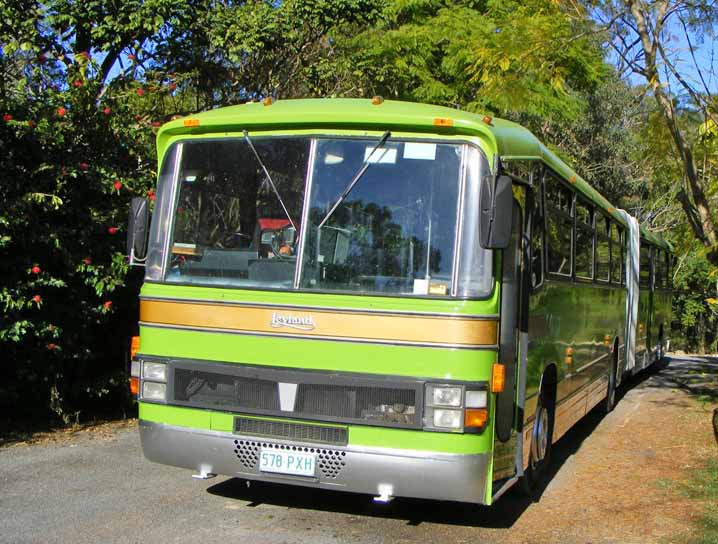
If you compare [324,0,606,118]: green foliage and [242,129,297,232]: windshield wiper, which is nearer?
[242,129,297,232]: windshield wiper

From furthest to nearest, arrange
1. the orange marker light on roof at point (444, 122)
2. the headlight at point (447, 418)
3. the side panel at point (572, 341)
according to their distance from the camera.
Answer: the side panel at point (572, 341), the orange marker light on roof at point (444, 122), the headlight at point (447, 418)

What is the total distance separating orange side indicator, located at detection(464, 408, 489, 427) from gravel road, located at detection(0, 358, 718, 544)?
1.04 metres

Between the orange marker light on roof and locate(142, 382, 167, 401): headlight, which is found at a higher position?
the orange marker light on roof

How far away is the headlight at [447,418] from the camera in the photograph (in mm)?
5707

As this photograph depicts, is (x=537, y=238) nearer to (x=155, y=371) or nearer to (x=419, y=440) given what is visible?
(x=419, y=440)

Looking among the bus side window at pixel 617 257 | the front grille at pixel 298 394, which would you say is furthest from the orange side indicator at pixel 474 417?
the bus side window at pixel 617 257

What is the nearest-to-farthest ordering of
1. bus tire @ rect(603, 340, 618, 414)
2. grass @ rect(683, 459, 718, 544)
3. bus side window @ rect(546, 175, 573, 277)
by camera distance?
grass @ rect(683, 459, 718, 544), bus side window @ rect(546, 175, 573, 277), bus tire @ rect(603, 340, 618, 414)

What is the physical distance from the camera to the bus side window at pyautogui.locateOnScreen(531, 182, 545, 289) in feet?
23.4

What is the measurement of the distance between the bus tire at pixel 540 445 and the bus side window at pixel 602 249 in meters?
3.01

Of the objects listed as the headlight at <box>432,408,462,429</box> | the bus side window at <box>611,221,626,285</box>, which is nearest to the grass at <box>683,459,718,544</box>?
the headlight at <box>432,408,462,429</box>

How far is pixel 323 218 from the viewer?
614 centimetres

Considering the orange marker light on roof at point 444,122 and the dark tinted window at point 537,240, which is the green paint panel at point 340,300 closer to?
the orange marker light on roof at point 444,122

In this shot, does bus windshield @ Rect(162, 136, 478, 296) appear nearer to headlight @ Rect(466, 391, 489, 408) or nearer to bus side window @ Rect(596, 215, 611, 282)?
headlight @ Rect(466, 391, 489, 408)

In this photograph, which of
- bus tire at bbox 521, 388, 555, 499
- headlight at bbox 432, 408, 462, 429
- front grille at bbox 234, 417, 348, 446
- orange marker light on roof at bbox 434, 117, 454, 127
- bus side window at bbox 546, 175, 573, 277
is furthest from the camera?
bus side window at bbox 546, 175, 573, 277
